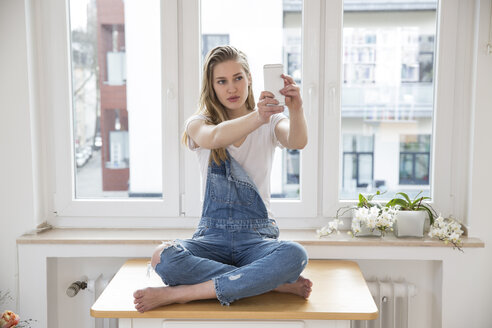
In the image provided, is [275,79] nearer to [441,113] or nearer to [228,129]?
[228,129]

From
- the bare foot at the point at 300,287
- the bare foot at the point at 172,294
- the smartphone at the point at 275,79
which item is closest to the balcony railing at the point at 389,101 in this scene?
the smartphone at the point at 275,79

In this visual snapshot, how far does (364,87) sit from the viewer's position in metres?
2.00

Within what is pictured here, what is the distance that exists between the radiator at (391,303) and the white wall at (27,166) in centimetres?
16

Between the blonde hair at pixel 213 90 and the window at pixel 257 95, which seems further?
the window at pixel 257 95

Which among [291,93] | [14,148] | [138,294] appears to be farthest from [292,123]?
[14,148]

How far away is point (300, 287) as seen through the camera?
1.51m

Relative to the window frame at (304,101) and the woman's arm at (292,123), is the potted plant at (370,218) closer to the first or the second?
the window frame at (304,101)

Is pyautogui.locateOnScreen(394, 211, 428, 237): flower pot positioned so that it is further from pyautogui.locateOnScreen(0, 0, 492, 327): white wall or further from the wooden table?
the wooden table

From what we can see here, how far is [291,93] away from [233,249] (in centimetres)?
54

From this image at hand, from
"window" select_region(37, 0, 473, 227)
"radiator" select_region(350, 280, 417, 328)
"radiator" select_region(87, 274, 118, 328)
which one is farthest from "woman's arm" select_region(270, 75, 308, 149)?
"radiator" select_region(87, 274, 118, 328)

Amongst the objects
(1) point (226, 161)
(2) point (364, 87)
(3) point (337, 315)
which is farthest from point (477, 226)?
(1) point (226, 161)

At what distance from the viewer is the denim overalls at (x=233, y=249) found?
1.43m

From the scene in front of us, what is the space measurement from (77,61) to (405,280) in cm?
162

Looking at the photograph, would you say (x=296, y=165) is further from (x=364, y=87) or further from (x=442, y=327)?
(x=442, y=327)
